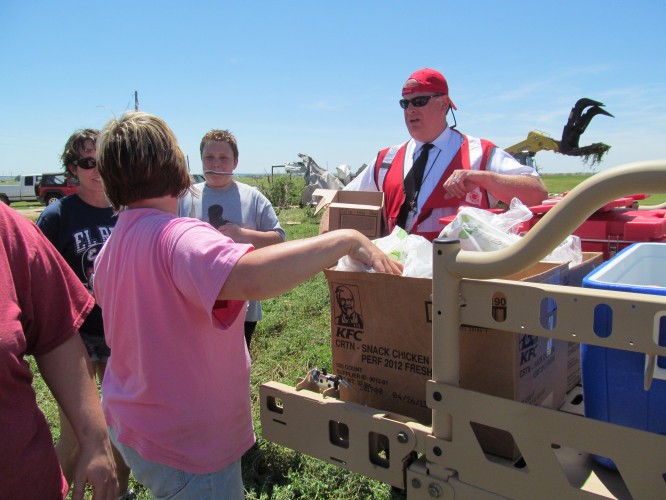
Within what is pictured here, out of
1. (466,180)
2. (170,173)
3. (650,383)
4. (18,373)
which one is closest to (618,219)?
(466,180)

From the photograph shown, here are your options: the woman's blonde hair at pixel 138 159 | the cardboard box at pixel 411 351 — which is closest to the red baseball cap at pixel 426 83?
the cardboard box at pixel 411 351

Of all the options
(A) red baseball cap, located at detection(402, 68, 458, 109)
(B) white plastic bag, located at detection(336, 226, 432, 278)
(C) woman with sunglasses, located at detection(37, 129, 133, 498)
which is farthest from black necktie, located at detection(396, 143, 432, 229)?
(C) woman with sunglasses, located at detection(37, 129, 133, 498)

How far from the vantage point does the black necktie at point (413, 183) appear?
2.79 metres

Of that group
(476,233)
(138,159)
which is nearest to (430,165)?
(476,233)

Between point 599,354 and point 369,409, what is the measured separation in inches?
27.9

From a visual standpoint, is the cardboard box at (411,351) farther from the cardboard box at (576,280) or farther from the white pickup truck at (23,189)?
the white pickup truck at (23,189)

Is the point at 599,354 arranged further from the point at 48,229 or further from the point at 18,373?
the point at 48,229

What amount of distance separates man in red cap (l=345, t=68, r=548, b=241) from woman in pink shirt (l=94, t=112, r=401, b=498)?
1176mm

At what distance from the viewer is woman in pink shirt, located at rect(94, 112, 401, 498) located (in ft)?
4.83

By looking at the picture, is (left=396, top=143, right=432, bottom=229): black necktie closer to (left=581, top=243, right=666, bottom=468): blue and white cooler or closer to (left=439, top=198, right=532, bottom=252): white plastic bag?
(left=439, top=198, right=532, bottom=252): white plastic bag

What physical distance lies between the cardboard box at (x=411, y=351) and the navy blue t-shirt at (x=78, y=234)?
1.72 meters

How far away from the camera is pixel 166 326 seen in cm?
152

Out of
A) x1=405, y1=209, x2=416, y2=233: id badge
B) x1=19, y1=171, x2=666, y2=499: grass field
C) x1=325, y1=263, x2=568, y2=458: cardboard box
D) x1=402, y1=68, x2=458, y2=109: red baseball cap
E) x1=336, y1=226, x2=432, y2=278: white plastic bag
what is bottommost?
x1=19, y1=171, x2=666, y2=499: grass field

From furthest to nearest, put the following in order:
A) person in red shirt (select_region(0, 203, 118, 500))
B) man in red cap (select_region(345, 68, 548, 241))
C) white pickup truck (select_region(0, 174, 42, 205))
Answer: white pickup truck (select_region(0, 174, 42, 205)) → man in red cap (select_region(345, 68, 548, 241)) → person in red shirt (select_region(0, 203, 118, 500))
